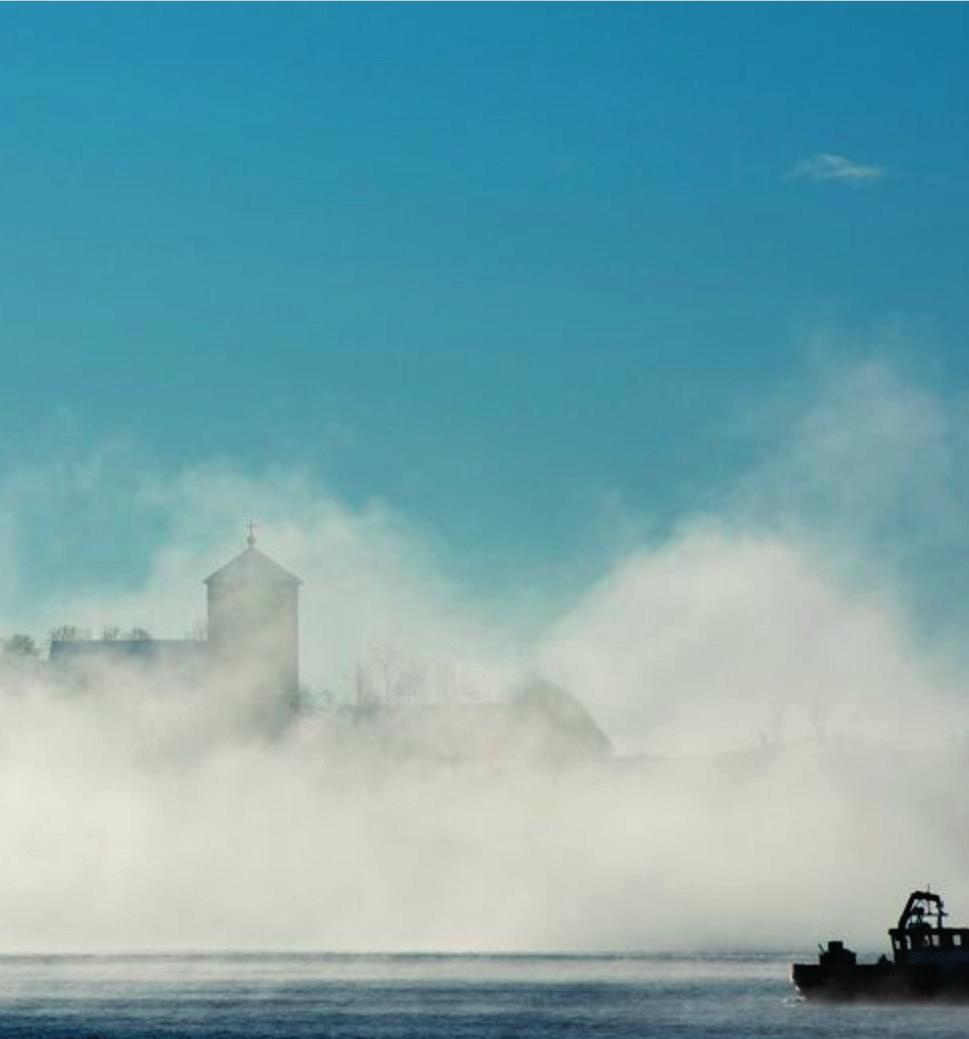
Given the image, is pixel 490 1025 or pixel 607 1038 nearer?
pixel 607 1038

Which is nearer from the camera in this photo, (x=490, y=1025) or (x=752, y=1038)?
(x=752, y=1038)

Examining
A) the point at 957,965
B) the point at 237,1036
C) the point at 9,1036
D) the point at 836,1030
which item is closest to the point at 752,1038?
the point at 836,1030

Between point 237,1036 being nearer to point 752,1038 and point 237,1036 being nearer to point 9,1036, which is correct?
point 9,1036

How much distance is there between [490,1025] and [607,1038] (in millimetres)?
15975

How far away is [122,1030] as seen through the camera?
196000 millimetres

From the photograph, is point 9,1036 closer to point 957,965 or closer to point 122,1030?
point 122,1030

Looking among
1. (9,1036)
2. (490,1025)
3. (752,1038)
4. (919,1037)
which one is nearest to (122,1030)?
(9,1036)

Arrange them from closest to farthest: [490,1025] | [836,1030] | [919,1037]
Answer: [919,1037] → [836,1030] → [490,1025]

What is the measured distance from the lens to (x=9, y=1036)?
190 metres

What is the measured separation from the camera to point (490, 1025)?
199375 mm

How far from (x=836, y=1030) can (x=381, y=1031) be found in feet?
108

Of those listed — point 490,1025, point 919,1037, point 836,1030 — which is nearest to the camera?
point 919,1037

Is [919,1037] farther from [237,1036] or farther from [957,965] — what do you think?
[237,1036]

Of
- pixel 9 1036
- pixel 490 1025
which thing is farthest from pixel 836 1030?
pixel 9 1036
